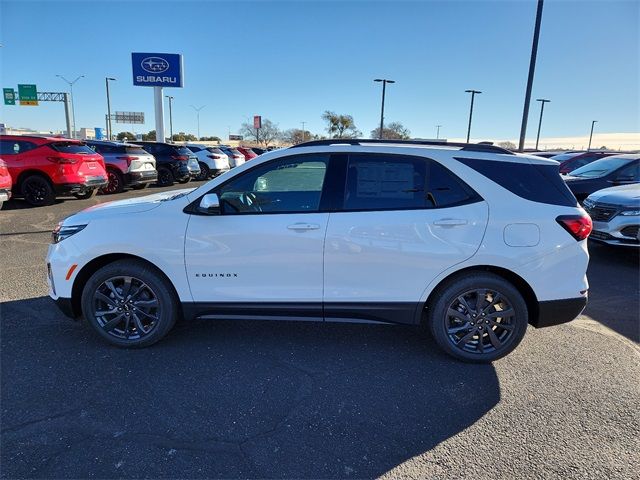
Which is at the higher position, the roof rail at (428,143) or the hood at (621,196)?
the roof rail at (428,143)

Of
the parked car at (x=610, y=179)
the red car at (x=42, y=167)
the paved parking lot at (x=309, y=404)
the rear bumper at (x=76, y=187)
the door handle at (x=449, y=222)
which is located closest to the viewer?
the paved parking lot at (x=309, y=404)

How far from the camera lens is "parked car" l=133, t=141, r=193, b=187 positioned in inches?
661

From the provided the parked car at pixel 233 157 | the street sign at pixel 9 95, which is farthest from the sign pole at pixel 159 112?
the street sign at pixel 9 95

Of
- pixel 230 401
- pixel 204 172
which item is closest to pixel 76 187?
pixel 230 401

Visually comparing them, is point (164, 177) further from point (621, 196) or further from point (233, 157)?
point (621, 196)

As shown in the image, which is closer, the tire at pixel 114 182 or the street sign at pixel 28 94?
the tire at pixel 114 182

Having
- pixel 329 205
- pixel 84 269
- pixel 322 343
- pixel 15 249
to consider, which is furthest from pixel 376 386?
pixel 15 249

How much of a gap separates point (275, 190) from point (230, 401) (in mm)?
1697

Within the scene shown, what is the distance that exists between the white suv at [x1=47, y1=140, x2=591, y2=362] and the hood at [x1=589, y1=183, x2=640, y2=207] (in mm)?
4049

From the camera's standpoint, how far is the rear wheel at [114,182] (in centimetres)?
1329

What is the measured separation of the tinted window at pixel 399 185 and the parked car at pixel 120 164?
11783mm

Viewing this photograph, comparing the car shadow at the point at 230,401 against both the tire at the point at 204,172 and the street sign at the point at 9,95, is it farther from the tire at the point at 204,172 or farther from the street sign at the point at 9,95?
the street sign at the point at 9,95

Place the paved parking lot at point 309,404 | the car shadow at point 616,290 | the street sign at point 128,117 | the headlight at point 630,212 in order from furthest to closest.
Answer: the street sign at point 128,117
the headlight at point 630,212
the car shadow at point 616,290
the paved parking lot at point 309,404

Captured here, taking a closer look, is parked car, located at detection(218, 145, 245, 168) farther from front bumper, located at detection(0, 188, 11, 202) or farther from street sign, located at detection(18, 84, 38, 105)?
street sign, located at detection(18, 84, 38, 105)
